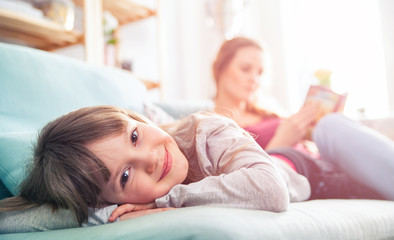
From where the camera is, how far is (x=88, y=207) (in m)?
0.69

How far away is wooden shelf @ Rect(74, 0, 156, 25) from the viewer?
2320mm

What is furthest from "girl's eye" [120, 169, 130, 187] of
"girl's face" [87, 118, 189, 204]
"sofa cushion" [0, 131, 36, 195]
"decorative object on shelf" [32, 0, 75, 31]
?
"decorative object on shelf" [32, 0, 75, 31]

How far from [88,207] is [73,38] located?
1560mm

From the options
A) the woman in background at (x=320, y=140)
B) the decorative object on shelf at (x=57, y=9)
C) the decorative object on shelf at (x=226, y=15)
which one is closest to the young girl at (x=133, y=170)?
the woman in background at (x=320, y=140)

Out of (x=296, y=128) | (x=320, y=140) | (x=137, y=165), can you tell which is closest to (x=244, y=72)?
(x=296, y=128)

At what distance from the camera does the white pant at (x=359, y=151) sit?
3.07 ft

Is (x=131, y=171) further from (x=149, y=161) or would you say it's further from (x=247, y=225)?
(x=247, y=225)

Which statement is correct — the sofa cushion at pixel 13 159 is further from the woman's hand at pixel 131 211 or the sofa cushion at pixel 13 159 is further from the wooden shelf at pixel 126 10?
the wooden shelf at pixel 126 10

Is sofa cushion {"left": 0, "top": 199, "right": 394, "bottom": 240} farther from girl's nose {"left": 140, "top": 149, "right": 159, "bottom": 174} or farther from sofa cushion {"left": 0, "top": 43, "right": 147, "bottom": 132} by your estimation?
sofa cushion {"left": 0, "top": 43, "right": 147, "bottom": 132}

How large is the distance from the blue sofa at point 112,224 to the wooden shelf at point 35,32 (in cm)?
70

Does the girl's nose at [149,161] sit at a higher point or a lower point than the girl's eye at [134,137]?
lower

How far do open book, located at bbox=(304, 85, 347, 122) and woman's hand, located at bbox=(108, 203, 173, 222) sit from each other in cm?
93

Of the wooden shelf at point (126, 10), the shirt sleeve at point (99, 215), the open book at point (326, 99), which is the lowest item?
the shirt sleeve at point (99, 215)

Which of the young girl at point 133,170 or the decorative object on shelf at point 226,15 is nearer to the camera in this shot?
the young girl at point 133,170
